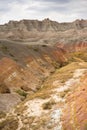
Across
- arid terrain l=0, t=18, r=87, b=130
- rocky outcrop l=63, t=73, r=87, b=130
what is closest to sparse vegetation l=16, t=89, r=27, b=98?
arid terrain l=0, t=18, r=87, b=130

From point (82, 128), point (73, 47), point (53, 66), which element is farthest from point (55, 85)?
point (73, 47)

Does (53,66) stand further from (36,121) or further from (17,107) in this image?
(36,121)

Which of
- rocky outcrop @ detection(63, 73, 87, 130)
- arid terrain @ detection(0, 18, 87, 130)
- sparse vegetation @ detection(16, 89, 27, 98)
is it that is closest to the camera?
rocky outcrop @ detection(63, 73, 87, 130)

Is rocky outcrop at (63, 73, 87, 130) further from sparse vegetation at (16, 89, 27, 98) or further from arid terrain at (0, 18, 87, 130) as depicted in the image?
sparse vegetation at (16, 89, 27, 98)

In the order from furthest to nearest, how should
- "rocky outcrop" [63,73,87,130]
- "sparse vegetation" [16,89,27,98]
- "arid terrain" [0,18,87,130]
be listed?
"sparse vegetation" [16,89,27,98] < "arid terrain" [0,18,87,130] < "rocky outcrop" [63,73,87,130]

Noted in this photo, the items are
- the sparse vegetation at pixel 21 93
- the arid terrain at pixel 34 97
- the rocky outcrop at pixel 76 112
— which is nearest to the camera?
the rocky outcrop at pixel 76 112

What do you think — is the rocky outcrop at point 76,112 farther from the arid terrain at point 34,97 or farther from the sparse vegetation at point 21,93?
the sparse vegetation at point 21,93

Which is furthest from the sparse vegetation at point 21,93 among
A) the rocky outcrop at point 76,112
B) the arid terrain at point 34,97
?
the rocky outcrop at point 76,112

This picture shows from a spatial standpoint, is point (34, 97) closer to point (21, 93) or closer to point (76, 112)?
point (21, 93)

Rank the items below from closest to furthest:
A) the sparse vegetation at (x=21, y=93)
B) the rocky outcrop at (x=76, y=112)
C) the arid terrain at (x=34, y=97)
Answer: the rocky outcrop at (x=76, y=112), the arid terrain at (x=34, y=97), the sparse vegetation at (x=21, y=93)

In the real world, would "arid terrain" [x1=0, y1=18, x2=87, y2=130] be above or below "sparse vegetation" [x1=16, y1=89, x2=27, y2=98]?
above

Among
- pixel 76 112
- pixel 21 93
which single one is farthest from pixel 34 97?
pixel 76 112

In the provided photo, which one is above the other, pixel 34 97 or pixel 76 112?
pixel 76 112

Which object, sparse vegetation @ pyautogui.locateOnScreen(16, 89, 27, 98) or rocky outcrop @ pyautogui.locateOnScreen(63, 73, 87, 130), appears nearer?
rocky outcrop @ pyautogui.locateOnScreen(63, 73, 87, 130)
